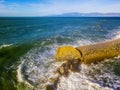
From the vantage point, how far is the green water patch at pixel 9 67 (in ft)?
33.6

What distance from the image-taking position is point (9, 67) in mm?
12883

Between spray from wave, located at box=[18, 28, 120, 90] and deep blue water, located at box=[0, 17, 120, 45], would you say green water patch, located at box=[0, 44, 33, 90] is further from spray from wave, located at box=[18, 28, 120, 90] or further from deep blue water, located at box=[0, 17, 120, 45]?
deep blue water, located at box=[0, 17, 120, 45]

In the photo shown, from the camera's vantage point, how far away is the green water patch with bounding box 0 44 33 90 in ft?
33.6

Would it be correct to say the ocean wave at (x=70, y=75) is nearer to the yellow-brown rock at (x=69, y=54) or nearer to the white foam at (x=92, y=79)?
the white foam at (x=92, y=79)

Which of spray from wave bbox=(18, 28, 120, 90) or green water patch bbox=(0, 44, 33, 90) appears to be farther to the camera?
green water patch bbox=(0, 44, 33, 90)

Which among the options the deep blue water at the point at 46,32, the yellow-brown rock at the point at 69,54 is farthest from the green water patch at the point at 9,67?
the deep blue water at the point at 46,32

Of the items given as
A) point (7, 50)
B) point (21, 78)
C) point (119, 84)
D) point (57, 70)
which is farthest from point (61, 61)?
point (7, 50)

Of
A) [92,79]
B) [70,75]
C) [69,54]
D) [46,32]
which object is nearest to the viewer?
[92,79]

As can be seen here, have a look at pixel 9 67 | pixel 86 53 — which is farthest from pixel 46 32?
pixel 86 53

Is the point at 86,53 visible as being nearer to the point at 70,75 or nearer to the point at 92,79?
the point at 70,75

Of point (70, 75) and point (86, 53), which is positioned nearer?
point (70, 75)

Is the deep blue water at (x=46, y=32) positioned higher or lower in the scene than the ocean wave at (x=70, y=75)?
lower

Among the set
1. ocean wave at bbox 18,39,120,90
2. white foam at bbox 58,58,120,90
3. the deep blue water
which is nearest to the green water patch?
ocean wave at bbox 18,39,120,90

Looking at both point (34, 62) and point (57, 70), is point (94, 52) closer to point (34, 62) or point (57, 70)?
point (57, 70)
